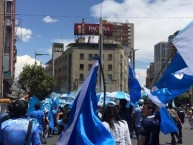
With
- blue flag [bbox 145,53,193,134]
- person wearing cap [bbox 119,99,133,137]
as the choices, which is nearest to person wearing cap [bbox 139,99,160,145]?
blue flag [bbox 145,53,193,134]

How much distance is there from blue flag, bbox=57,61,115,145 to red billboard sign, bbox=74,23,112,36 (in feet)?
336

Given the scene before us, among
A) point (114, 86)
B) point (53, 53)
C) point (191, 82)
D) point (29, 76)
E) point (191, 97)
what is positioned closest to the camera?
point (191, 82)

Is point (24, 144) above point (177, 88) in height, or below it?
below

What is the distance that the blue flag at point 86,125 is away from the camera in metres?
6.12

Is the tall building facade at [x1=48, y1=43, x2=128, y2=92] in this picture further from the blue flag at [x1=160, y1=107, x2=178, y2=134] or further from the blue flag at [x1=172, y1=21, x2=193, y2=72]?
the blue flag at [x1=172, y1=21, x2=193, y2=72]

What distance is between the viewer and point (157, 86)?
1050cm

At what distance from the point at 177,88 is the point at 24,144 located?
18.2 feet

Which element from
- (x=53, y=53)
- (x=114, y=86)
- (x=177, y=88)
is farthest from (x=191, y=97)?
(x=177, y=88)

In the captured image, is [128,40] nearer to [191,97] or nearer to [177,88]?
[191,97]

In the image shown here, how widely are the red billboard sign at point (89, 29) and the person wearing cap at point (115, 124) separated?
102m

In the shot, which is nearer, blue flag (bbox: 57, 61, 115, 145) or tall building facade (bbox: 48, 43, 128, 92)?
blue flag (bbox: 57, 61, 115, 145)

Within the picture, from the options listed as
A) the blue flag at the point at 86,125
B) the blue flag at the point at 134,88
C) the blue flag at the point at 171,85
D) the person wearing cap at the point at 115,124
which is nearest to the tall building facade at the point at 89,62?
the blue flag at the point at 134,88

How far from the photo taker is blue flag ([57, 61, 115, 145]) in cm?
612

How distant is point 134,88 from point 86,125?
832 cm
